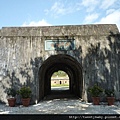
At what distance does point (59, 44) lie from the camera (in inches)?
434

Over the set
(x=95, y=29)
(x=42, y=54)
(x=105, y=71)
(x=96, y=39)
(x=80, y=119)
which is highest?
(x=95, y=29)

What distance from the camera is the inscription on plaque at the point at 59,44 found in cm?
1099

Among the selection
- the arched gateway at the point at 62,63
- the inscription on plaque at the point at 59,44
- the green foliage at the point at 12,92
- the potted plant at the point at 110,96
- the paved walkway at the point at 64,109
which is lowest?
the paved walkway at the point at 64,109

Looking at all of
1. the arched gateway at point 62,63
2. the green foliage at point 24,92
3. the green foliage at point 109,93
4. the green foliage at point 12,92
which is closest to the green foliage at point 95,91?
the green foliage at point 109,93

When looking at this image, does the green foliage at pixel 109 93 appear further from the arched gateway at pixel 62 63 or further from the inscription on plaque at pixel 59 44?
the inscription on plaque at pixel 59 44

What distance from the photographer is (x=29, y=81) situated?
10.7 metres

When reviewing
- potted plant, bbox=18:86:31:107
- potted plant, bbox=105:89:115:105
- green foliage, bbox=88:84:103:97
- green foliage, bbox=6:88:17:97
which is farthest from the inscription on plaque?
potted plant, bbox=105:89:115:105

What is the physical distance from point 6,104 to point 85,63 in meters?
5.50

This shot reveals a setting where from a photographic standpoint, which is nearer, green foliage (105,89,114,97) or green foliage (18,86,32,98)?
green foliage (18,86,32,98)

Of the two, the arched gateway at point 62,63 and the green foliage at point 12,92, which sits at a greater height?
the arched gateway at point 62,63

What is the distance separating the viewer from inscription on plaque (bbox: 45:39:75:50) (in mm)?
10992

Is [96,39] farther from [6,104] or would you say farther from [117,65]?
[6,104]

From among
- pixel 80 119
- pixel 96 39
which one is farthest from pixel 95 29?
pixel 80 119

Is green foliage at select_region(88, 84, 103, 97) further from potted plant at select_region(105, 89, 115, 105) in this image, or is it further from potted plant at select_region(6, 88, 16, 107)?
potted plant at select_region(6, 88, 16, 107)
